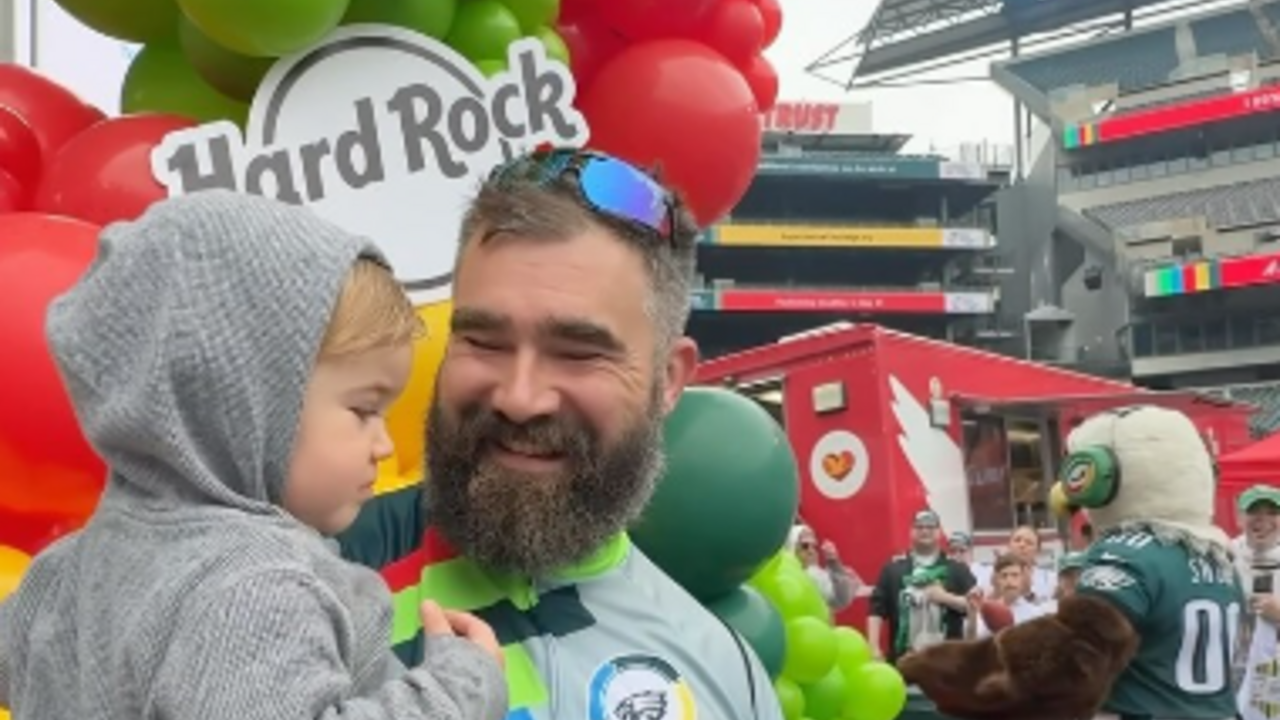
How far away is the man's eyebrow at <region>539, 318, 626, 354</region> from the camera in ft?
5.05

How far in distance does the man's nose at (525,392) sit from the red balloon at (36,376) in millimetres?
936

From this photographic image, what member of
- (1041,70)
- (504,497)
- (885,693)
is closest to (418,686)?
(504,497)

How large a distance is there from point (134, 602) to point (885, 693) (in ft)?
11.6

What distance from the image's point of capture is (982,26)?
4512 cm

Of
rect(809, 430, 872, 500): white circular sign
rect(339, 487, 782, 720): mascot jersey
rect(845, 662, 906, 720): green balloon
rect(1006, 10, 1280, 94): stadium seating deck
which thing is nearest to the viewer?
rect(339, 487, 782, 720): mascot jersey

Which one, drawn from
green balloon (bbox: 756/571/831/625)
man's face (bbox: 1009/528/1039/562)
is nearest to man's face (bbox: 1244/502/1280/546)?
man's face (bbox: 1009/528/1039/562)

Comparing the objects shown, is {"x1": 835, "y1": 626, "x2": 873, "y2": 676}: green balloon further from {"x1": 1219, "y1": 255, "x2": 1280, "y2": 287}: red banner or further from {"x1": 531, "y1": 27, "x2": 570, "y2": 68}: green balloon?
{"x1": 1219, "y1": 255, "x2": 1280, "y2": 287}: red banner

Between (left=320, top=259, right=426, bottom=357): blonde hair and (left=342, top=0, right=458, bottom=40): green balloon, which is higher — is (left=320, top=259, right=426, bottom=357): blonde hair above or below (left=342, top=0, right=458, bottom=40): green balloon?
below

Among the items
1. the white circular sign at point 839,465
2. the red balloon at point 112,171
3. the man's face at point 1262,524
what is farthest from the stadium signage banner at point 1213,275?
the red balloon at point 112,171

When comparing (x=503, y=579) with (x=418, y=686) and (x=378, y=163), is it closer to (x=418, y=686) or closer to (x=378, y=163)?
(x=418, y=686)

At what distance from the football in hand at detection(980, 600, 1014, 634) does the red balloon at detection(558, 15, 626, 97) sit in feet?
12.8

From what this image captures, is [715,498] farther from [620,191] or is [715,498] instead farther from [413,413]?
[620,191]

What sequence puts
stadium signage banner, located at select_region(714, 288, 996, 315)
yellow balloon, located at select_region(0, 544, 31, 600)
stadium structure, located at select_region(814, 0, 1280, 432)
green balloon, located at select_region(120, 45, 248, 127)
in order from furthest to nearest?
stadium signage banner, located at select_region(714, 288, 996, 315)
stadium structure, located at select_region(814, 0, 1280, 432)
green balloon, located at select_region(120, 45, 248, 127)
yellow balloon, located at select_region(0, 544, 31, 600)

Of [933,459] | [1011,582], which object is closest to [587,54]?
[1011,582]
